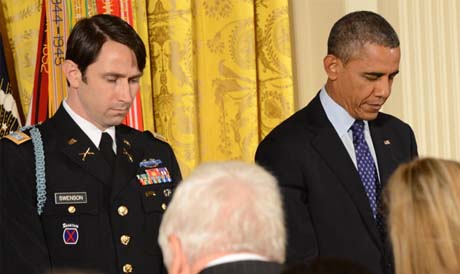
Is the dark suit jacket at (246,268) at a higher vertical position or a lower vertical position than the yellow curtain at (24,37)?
lower

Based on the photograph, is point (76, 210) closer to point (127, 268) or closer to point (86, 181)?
point (86, 181)

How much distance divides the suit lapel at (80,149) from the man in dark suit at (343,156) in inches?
23.1

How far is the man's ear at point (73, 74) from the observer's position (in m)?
3.21

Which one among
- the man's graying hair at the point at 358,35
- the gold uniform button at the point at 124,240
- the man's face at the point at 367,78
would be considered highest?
the man's graying hair at the point at 358,35

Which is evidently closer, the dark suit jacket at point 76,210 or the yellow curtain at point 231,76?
the dark suit jacket at point 76,210

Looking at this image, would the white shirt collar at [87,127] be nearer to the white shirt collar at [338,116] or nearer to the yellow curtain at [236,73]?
the white shirt collar at [338,116]

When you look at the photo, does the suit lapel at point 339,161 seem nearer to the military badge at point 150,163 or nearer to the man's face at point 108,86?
the military badge at point 150,163

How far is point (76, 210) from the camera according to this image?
3.19 m

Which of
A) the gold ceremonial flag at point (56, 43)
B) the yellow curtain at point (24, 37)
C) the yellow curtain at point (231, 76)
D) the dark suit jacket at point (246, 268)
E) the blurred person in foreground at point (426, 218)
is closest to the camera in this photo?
the dark suit jacket at point (246, 268)

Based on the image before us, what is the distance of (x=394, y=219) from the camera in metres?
2.30

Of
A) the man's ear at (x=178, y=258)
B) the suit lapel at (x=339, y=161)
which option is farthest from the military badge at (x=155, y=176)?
the man's ear at (x=178, y=258)

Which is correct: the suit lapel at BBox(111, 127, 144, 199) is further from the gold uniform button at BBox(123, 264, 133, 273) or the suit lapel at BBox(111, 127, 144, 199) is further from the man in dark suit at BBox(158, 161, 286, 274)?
the man in dark suit at BBox(158, 161, 286, 274)

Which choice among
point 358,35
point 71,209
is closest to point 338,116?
point 358,35

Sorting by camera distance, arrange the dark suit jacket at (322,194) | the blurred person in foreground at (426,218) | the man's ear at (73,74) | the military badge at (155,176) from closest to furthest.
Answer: the blurred person in foreground at (426,218), the man's ear at (73,74), the military badge at (155,176), the dark suit jacket at (322,194)
